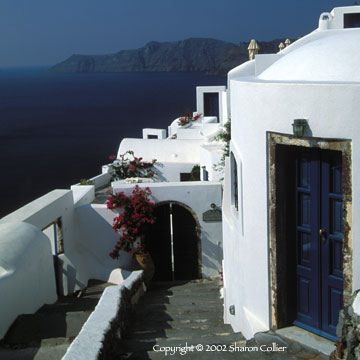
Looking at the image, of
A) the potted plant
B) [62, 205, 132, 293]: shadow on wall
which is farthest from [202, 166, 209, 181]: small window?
[62, 205, 132, 293]: shadow on wall

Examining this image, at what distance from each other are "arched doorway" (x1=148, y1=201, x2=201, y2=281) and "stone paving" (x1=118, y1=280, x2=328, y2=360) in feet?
4.60

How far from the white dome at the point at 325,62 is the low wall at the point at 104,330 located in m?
3.51

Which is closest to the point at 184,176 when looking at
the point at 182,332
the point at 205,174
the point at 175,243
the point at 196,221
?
the point at 205,174

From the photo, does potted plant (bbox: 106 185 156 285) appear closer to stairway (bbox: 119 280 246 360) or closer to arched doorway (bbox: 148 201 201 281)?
arched doorway (bbox: 148 201 201 281)

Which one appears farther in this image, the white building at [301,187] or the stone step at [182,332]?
the stone step at [182,332]

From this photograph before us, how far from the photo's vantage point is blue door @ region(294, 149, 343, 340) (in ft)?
21.5

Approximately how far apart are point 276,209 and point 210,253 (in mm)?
7054

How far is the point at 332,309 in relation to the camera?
680 cm

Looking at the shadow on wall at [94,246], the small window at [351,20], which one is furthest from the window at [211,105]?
the shadow on wall at [94,246]

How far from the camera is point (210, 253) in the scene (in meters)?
13.9

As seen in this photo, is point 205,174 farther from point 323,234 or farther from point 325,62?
point 323,234

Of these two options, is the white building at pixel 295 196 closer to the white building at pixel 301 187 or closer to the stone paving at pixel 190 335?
the white building at pixel 301 187

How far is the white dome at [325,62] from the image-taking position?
6793 millimetres

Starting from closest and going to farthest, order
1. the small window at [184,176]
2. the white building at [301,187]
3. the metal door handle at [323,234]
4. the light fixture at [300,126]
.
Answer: the white building at [301,187] < the light fixture at [300,126] < the metal door handle at [323,234] < the small window at [184,176]
